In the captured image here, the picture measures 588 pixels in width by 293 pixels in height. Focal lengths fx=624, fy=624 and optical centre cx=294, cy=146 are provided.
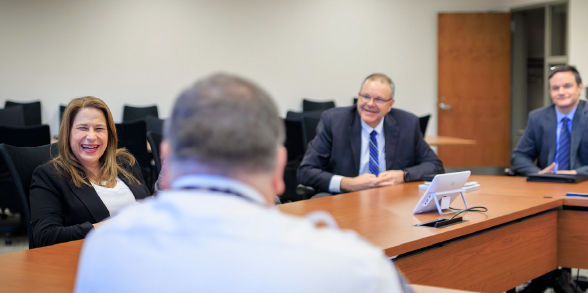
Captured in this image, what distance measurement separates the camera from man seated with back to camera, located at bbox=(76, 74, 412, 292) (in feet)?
2.61

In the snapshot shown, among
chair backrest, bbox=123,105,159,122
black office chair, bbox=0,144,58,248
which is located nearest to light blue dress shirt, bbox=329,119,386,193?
black office chair, bbox=0,144,58,248

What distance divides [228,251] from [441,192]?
180cm

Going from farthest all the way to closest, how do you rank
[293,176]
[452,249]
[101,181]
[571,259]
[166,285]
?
1. [293,176]
2. [571,259]
3. [101,181]
4. [452,249]
5. [166,285]

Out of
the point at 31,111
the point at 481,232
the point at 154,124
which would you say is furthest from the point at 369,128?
the point at 31,111

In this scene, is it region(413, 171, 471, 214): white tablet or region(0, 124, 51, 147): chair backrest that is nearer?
region(413, 171, 471, 214): white tablet

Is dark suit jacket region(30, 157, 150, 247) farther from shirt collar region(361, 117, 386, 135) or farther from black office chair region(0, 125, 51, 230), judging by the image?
black office chair region(0, 125, 51, 230)

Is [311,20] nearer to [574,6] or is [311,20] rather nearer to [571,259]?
[574,6]

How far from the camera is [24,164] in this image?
97.4 inches

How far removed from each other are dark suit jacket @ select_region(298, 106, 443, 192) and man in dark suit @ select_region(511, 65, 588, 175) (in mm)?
791

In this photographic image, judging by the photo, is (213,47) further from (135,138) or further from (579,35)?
(579,35)

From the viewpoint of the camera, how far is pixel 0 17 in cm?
795

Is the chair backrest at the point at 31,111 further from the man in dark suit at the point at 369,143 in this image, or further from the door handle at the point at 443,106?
the door handle at the point at 443,106

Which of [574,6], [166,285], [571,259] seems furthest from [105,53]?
[166,285]

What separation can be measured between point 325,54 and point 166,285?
27.6 ft
